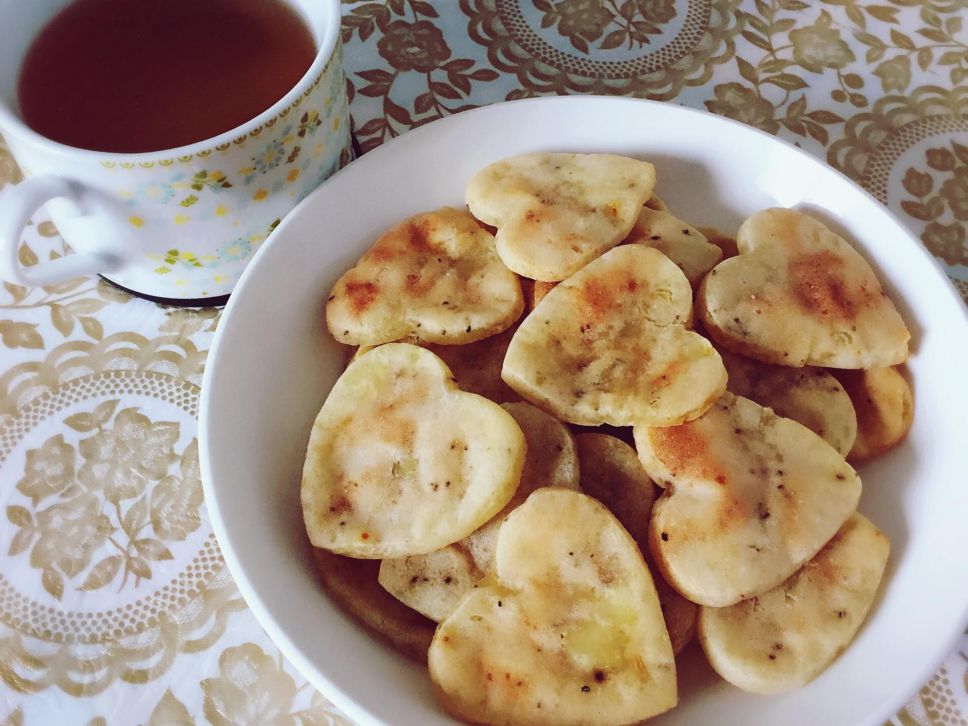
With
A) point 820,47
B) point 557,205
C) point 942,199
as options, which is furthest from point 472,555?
point 820,47

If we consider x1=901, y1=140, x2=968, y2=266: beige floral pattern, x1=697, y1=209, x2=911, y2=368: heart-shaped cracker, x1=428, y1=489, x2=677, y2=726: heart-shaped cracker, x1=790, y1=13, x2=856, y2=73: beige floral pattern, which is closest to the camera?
x1=428, y1=489, x2=677, y2=726: heart-shaped cracker

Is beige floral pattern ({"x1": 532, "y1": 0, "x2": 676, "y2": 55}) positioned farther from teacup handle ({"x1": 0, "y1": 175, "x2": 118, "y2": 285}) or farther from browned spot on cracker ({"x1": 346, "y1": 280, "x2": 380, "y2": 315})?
teacup handle ({"x1": 0, "y1": 175, "x2": 118, "y2": 285})

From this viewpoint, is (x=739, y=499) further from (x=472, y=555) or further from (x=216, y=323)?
(x=216, y=323)

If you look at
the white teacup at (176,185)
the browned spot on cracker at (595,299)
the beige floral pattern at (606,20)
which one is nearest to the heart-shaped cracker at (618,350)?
the browned spot on cracker at (595,299)

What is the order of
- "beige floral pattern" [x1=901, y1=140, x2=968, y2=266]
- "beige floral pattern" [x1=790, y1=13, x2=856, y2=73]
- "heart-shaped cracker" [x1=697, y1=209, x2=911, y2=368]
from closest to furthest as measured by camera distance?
"heart-shaped cracker" [x1=697, y1=209, x2=911, y2=368] < "beige floral pattern" [x1=901, y1=140, x2=968, y2=266] < "beige floral pattern" [x1=790, y1=13, x2=856, y2=73]

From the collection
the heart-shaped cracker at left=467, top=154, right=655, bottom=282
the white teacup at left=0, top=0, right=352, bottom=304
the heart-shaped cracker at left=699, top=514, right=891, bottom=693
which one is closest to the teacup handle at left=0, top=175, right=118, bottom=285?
the white teacup at left=0, top=0, right=352, bottom=304

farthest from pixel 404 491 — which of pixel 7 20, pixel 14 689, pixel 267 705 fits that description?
pixel 7 20
